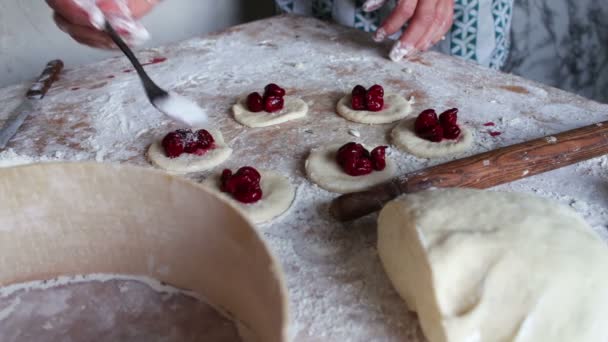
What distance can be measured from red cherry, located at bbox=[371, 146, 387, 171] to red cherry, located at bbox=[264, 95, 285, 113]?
0.39 m

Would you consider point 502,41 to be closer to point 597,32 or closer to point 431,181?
point 597,32

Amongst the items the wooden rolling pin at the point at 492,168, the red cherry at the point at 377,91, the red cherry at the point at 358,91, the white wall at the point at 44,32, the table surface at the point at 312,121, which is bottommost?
the white wall at the point at 44,32

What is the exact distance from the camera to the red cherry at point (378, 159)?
53.5 inches

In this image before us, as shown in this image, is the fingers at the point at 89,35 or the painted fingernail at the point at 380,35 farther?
the painted fingernail at the point at 380,35

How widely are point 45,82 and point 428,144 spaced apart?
1197 mm

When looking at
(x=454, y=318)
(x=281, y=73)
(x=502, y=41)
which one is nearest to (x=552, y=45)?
(x=502, y=41)

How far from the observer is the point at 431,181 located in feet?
3.98

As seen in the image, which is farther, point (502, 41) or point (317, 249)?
point (502, 41)

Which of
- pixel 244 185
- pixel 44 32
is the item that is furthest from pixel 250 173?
pixel 44 32

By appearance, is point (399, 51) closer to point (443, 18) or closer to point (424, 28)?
point (424, 28)

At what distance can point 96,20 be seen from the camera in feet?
4.84

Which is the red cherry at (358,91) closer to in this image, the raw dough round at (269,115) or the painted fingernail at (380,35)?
the raw dough round at (269,115)

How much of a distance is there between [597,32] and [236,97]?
2.00 m

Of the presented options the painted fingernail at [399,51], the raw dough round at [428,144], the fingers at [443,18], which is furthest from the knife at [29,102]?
the fingers at [443,18]
